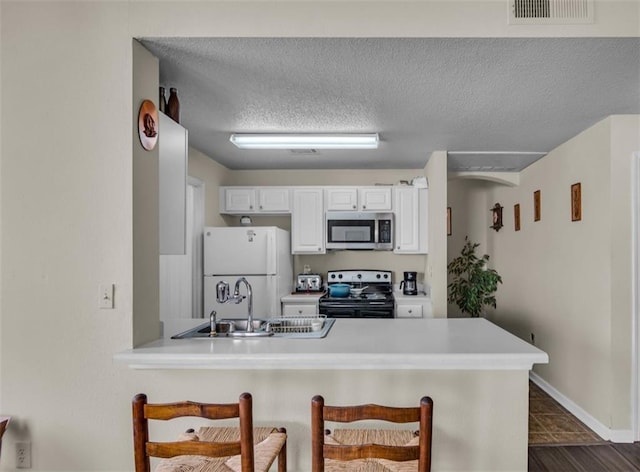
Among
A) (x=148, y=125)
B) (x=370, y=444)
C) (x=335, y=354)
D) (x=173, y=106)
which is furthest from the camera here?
(x=173, y=106)

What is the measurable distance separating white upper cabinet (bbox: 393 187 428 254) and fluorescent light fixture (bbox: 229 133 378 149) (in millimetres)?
1281

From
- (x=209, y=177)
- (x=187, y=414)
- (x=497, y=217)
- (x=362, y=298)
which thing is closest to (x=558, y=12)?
(x=187, y=414)

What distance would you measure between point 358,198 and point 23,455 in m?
3.66

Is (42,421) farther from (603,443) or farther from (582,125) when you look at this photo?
(582,125)

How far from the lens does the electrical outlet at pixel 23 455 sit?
6.68 ft

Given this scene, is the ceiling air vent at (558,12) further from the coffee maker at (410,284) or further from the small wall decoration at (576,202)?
the coffee maker at (410,284)

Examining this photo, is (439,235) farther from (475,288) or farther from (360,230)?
(475,288)

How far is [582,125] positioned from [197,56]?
2.88 metres

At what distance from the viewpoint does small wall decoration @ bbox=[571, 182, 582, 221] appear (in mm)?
3534

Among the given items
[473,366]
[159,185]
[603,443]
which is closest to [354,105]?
[159,185]

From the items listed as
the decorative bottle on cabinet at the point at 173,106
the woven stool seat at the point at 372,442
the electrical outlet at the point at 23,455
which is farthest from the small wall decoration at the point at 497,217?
the electrical outlet at the point at 23,455

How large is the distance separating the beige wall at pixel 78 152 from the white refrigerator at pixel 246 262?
89.2 inches

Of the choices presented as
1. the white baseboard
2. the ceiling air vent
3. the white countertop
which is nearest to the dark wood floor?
the white baseboard

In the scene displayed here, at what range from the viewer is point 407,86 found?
2570 millimetres
